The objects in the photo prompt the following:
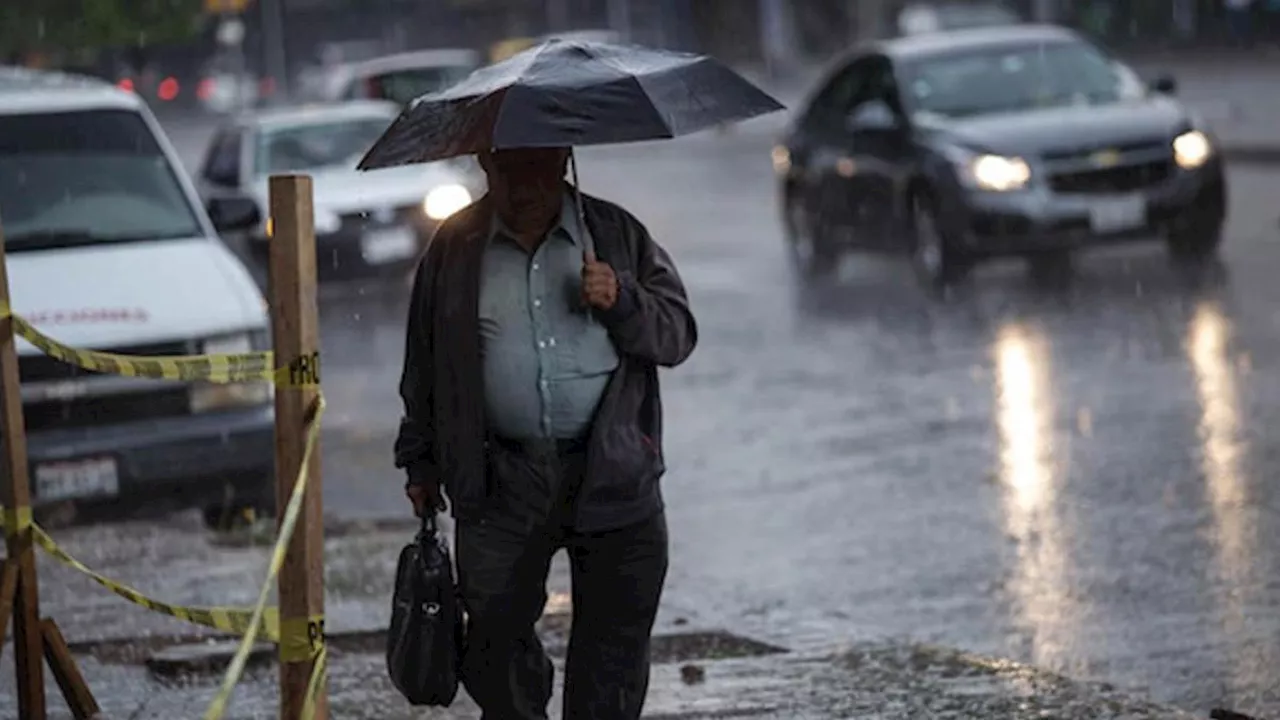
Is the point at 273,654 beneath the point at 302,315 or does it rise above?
beneath

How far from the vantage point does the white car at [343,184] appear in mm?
20750

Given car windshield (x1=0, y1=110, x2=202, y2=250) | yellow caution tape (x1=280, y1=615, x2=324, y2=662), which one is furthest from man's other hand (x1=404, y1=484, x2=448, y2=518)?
car windshield (x1=0, y1=110, x2=202, y2=250)

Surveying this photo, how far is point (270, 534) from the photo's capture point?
10.8 m

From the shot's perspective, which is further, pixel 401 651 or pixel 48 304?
pixel 48 304

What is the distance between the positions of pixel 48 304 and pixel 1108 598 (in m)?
4.29

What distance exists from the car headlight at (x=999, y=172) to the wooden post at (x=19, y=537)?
1135 centimetres

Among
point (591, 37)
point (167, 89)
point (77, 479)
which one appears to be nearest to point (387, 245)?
point (77, 479)

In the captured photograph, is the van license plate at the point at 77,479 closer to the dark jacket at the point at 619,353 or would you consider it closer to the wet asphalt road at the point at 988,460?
the wet asphalt road at the point at 988,460

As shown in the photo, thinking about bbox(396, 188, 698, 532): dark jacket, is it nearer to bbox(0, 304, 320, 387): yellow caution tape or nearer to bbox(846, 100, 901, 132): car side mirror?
Answer: bbox(0, 304, 320, 387): yellow caution tape

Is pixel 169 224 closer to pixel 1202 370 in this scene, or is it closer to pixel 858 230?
pixel 1202 370

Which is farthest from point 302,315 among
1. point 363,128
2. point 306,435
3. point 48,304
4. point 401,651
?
point 363,128

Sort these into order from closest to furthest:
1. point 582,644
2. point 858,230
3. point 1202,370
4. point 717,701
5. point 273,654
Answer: point 582,644, point 717,701, point 273,654, point 1202,370, point 858,230

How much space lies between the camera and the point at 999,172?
694 inches

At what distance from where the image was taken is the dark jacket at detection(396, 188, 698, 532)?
221 inches
